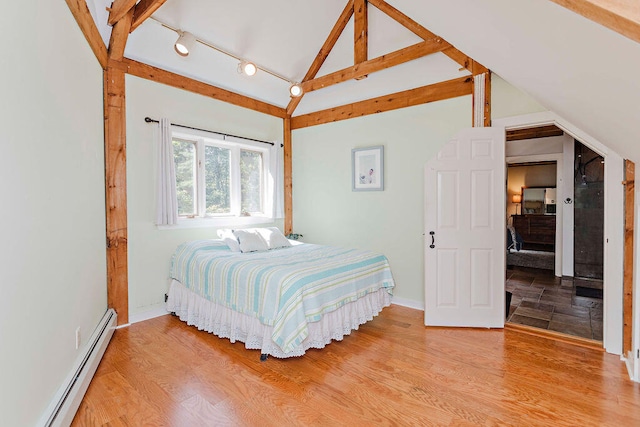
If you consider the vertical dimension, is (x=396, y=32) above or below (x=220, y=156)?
above

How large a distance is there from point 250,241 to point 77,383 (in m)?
1.97

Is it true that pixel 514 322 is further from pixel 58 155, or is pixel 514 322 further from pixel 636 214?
pixel 58 155

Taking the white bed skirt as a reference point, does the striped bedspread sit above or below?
above

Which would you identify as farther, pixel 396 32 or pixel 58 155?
pixel 396 32

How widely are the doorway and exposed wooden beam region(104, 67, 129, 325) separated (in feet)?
13.3

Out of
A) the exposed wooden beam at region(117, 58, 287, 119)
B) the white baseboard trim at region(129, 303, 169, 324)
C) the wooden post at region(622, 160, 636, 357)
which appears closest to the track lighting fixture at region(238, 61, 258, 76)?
the exposed wooden beam at region(117, 58, 287, 119)

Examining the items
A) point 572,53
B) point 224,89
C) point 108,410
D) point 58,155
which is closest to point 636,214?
point 572,53

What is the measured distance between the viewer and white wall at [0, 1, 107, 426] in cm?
142

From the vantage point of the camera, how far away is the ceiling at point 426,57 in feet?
4.09

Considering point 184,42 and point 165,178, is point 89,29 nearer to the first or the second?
point 184,42

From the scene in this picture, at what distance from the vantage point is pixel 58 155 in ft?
6.58

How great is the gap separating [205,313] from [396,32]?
3.67m

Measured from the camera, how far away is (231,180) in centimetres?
443

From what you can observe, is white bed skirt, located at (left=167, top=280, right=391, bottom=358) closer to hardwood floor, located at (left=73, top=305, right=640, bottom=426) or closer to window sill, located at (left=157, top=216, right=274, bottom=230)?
hardwood floor, located at (left=73, top=305, right=640, bottom=426)
